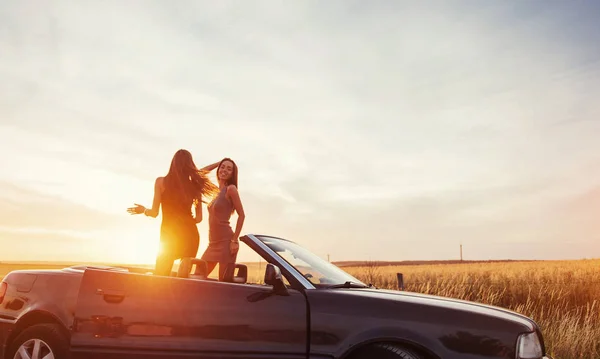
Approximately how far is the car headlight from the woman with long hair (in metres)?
3.47

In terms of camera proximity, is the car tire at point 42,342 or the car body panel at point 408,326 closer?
the car body panel at point 408,326

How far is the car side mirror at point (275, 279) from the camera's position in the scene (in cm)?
391

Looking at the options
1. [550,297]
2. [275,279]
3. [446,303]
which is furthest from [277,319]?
[550,297]

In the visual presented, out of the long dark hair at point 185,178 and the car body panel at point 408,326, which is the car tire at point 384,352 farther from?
the long dark hair at point 185,178

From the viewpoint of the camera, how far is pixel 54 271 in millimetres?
5219

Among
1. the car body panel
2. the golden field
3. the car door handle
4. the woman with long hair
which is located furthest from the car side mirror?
the golden field

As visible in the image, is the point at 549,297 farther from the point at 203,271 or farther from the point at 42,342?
the point at 42,342

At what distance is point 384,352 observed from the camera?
387 cm

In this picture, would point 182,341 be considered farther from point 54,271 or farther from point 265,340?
point 54,271

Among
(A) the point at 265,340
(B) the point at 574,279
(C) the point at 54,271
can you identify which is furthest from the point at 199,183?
(B) the point at 574,279

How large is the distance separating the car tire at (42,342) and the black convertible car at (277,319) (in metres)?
0.40

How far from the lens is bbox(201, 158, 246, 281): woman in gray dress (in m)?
5.91

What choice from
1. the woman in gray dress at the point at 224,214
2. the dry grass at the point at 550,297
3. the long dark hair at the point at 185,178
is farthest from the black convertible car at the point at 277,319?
the dry grass at the point at 550,297

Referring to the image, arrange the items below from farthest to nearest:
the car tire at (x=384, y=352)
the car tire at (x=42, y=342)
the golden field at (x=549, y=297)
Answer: the golden field at (x=549, y=297) < the car tire at (x=42, y=342) < the car tire at (x=384, y=352)
